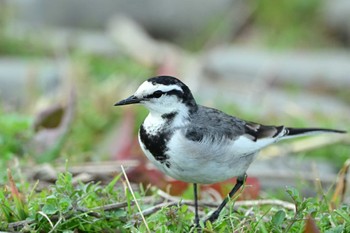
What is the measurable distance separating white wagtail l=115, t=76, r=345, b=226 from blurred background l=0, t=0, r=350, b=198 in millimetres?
558

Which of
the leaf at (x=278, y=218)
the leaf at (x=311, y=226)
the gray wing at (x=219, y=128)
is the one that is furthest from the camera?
the gray wing at (x=219, y=128)

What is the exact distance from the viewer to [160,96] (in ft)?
10.9

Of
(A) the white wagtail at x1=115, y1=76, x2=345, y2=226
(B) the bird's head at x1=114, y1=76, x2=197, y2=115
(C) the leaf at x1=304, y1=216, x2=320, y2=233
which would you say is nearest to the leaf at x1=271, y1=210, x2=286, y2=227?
(C) the leaf at x1=304, y1=216, x2=320, y2=233

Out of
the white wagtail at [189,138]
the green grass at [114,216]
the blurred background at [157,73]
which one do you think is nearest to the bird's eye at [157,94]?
the white wagtail at [189,138]

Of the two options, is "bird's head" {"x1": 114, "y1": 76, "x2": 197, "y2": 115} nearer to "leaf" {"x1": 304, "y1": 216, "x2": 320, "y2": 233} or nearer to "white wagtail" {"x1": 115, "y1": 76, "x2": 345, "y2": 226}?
"white wagtail" {"x1": 115, "y1": 76, "x2": 345, "y2": 226}

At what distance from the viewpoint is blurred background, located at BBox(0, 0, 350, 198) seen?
15.8 feet

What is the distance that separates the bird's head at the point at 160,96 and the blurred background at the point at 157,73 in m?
0.53

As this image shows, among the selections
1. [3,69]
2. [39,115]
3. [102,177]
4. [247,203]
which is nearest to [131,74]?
[3,69]

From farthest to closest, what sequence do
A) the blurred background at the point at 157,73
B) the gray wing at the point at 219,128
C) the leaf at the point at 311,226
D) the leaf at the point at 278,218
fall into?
the blurred background at the point at 157,73, the gray wing at the point at 219,128, the leaf at the point at 278,218, the leaf at the point at 311,226

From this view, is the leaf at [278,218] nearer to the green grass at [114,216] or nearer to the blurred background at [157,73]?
the green grass at [114,216]

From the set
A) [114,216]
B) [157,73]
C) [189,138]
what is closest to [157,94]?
[189,138]

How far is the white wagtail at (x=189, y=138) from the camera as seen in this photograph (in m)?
3.20

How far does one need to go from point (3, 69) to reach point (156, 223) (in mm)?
4619

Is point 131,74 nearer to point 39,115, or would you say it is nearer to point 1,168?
point 39,115
